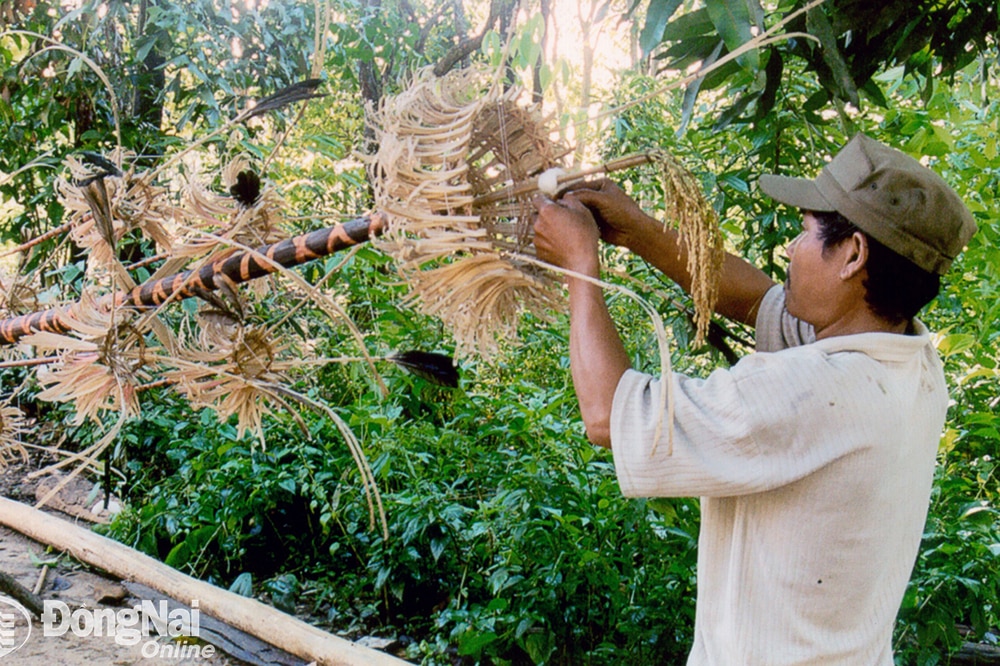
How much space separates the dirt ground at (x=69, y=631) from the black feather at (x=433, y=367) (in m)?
1.26

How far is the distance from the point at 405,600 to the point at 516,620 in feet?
1.94

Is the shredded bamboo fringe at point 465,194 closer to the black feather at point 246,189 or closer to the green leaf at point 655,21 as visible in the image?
the green leaf at point 655,21

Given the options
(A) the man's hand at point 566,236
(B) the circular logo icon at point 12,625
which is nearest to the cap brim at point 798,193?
(A) the man's hand at point 566,236

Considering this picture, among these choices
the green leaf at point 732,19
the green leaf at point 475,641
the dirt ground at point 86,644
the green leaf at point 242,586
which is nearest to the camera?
the green leaf at point 732,19

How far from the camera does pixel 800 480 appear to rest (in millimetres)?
855

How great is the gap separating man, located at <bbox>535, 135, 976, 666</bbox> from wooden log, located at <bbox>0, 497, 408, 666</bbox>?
3.52ft

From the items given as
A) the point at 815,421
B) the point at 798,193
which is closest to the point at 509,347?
the point at 798,193

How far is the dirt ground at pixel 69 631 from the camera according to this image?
6.85 feet

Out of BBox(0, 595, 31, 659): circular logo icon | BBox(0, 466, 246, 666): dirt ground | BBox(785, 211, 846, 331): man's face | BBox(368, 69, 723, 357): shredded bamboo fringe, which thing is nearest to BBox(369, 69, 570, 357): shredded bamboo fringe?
BBox(368, 69, 723, 357): shredded bamboo fringe

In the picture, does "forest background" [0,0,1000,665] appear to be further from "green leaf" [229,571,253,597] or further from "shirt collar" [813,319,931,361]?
"shirt collar" [813,319,931,361]

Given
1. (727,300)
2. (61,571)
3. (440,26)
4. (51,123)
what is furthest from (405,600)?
(440,26)

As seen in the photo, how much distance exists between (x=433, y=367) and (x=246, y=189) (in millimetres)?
386

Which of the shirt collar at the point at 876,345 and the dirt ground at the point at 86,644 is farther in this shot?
the dirt ground at the point at 86,644

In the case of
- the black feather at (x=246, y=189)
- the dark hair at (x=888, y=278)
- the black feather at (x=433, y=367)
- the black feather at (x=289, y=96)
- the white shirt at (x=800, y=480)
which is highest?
the black feather at (x=289, y=96)
